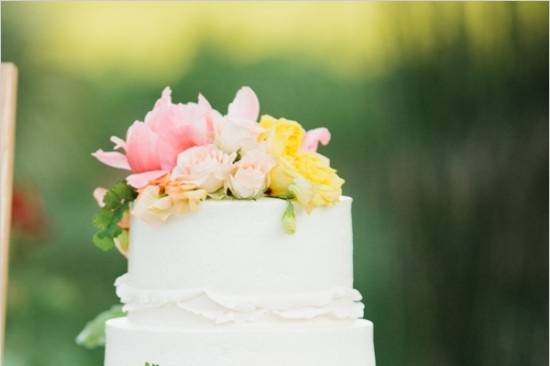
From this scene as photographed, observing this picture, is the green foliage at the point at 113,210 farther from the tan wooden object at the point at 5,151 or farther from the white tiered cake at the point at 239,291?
the tan wooden object at the point at 5,151

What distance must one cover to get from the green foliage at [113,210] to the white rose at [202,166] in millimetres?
189

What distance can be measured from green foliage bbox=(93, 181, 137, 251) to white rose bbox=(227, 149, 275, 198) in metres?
0.27

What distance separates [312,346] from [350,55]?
4.07m

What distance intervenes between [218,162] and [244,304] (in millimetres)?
313

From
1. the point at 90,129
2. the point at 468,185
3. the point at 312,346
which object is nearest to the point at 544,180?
the point at 468,185

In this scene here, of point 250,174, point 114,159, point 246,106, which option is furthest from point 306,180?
point 114,159

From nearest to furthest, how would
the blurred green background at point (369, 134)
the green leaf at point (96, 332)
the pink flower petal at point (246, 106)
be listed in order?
the pink flower petal at point (246, 106)
the green leaf at point (96, 332)
the blurred green background at point (369, 134)

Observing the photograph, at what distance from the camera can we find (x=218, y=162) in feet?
7.25

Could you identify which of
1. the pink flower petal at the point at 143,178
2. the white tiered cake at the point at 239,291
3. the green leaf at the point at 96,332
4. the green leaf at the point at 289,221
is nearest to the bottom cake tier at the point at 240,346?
the white tiered cake at the point at 239,291

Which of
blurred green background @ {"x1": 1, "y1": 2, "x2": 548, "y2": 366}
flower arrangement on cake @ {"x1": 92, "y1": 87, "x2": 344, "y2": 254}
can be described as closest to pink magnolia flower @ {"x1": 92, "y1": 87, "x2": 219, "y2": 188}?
flower arrangement on cake @ {"x1": 92, "y1": 87, "x2": 344, "y2": 254}

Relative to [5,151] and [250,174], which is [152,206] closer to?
[250,174]

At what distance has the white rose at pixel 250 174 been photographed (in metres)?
2.21

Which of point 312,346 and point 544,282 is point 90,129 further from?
point 312,346

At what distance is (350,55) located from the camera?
6.12 m
